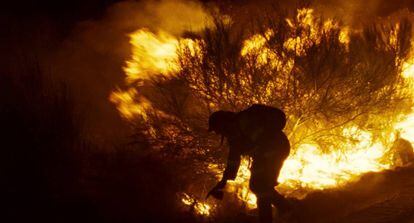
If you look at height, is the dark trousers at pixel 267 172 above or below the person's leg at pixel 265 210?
above

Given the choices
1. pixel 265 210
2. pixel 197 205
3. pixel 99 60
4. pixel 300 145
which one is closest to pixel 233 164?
pixel 265 210

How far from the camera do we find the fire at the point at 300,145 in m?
9.25

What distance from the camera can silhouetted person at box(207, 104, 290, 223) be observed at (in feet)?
18.1

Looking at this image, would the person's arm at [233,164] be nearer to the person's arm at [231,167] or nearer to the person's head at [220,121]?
the person's arm at [231,167]

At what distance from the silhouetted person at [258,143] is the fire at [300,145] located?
2635mm

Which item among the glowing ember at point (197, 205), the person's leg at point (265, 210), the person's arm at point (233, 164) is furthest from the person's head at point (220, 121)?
the glowing ember at point (197, 205)

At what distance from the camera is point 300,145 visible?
10398 mm

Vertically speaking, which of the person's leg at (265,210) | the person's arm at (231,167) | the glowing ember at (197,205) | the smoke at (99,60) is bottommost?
the person's leg at (265,210)

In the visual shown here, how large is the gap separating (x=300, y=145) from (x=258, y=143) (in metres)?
4.97

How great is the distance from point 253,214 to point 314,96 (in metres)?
3.11

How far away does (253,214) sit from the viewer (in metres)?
7.47

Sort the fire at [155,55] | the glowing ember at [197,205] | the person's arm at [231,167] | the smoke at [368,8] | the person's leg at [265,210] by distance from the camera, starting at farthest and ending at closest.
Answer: the smoke at [368,8], the fire at [155,55], the glowing ember at [197,205], the person's leg at [265,210], the person's arm at [231,167]

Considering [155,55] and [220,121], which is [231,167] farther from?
[155,55]

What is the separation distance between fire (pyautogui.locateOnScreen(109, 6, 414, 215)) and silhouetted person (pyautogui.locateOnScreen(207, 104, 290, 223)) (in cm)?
263
